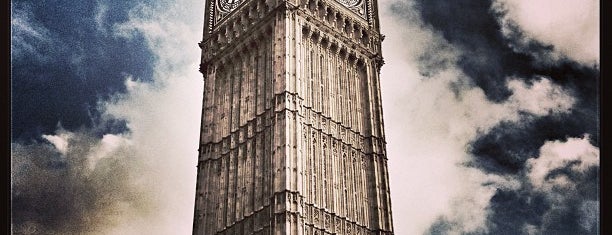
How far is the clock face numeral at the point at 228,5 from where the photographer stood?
155 ft

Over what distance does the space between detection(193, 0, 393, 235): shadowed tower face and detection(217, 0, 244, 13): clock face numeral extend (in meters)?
0.10

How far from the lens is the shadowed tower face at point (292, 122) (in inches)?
1468

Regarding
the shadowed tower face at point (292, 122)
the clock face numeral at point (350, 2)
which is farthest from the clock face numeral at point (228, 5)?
the clock face numeral at point (350, 2)

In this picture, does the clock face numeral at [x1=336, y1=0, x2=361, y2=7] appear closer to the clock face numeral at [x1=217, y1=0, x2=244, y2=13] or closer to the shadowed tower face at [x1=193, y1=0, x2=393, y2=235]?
the shadowed tower face at [x1=193, y1=0, x2=393, y2=235]

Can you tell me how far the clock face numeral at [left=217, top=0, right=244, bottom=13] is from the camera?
155 ft

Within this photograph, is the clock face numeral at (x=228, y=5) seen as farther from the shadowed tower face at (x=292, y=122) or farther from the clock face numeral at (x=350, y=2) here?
the clock face numeral at (x=350, y=2)

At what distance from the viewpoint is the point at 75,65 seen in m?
25.7

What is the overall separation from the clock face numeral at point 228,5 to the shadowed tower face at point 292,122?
0.10m

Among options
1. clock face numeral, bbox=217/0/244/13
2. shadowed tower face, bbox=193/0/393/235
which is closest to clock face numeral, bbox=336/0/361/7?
shadowed tower face, bbox=193/0/393/235

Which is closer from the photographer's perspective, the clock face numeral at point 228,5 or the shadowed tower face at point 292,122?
the shadowed tower face at point 292,122

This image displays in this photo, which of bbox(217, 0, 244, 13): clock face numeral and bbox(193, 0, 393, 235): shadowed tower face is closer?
bbox(193, 0, 393, 235): shadowed tower face

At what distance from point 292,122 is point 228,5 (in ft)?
42.5

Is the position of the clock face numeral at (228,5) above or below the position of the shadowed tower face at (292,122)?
above

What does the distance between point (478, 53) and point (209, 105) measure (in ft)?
66.3
